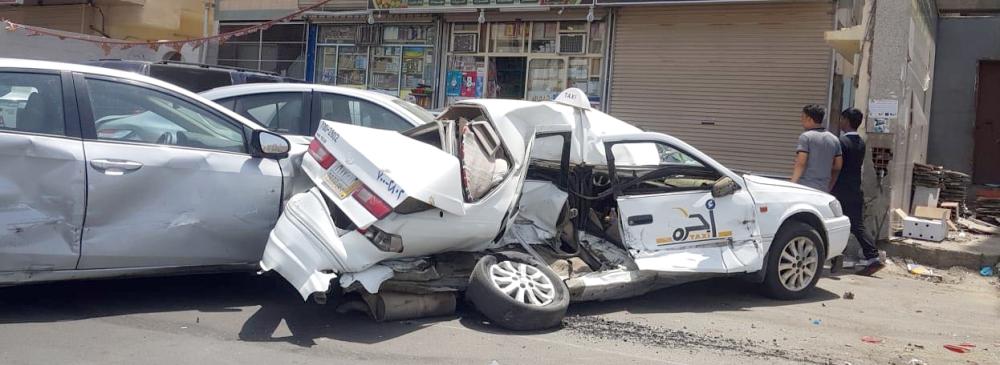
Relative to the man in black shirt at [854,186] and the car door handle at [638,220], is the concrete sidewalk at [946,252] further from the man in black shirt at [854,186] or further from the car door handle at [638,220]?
the car door handle at [638,220]

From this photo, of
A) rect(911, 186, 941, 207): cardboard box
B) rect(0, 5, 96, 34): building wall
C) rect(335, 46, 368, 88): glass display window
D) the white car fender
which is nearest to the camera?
the white car fender

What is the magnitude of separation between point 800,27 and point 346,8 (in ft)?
28.8

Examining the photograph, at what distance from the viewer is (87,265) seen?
5.81 m

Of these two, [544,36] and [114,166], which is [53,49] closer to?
[544,36]

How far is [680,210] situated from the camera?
23.6 feet

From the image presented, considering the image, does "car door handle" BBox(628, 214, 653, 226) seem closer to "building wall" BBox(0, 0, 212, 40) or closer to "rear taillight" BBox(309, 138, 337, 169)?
"rear taillight" BBox(309, 138, 337, 169)

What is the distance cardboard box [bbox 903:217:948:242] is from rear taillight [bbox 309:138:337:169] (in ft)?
23.8

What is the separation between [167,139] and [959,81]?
15.2m

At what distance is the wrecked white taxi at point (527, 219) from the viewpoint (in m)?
5.86

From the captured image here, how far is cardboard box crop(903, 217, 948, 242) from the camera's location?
10344 mm

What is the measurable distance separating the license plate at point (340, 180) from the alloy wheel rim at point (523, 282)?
1.11 m

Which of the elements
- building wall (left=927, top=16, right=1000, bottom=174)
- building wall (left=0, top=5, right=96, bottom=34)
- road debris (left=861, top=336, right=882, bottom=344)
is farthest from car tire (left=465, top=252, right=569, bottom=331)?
building wall (left=0, top=5, right=96, bottom=34)

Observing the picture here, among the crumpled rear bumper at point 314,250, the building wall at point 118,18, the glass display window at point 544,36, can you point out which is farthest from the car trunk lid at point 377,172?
the building wall at point 118,18

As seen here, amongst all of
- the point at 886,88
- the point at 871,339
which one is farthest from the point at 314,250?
the point at 886,88
